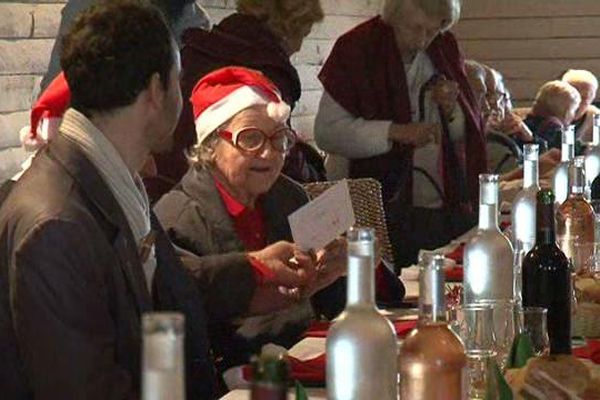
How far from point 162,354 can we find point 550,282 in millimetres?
1612

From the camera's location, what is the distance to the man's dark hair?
2680 mm

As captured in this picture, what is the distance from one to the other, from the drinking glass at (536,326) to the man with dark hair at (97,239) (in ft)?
2.27

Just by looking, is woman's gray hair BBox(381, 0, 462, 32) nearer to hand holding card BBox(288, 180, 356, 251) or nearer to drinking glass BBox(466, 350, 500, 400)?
hand holding card BBox(288, 180, 356, 251)

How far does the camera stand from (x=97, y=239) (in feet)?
8.27

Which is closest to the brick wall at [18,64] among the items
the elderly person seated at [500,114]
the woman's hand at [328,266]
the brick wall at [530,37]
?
the woman's hand at [328,266]

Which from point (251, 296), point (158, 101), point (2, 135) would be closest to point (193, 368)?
point (251, 296)

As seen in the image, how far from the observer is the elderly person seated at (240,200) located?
334 centimetres

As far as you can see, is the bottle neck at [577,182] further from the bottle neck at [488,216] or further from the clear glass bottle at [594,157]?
the clear glass bottle at [594,157]

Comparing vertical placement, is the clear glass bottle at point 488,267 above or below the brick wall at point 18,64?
below

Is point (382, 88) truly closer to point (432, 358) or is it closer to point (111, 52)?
point (111, 52)

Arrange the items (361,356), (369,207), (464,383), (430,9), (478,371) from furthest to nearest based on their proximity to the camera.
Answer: (430,9)
(369,207)
(478,371)
(464,383)
(361,356)

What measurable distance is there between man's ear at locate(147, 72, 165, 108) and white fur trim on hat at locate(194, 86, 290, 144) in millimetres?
639

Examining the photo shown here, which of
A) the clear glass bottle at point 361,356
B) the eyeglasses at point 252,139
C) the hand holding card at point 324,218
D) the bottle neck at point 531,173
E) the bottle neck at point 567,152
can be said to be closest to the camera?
the clear glass bottle at point 361,356

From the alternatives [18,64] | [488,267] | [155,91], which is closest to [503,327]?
[488,267]
